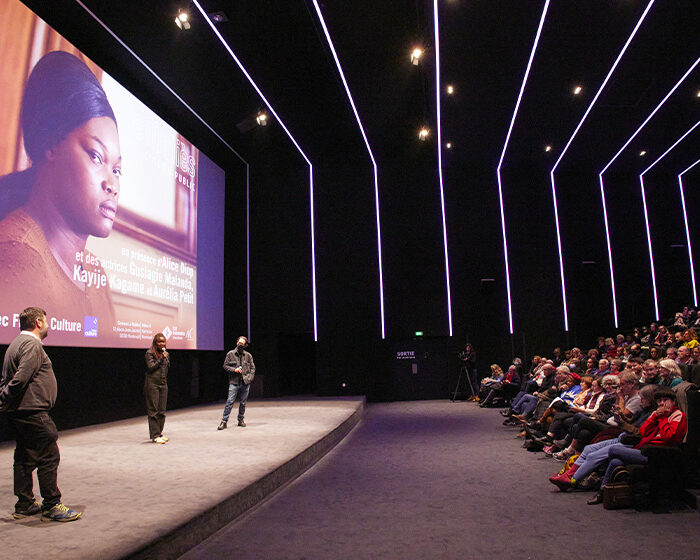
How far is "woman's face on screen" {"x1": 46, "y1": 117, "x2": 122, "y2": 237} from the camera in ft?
22.4

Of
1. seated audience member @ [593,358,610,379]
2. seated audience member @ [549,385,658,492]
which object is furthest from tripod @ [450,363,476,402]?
seated audience member @ [549,385,658,492]

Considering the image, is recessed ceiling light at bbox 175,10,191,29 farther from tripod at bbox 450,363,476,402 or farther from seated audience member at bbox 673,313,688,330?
seated audience member at bbox 673,313,688,330

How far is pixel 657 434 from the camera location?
3840 millimetres

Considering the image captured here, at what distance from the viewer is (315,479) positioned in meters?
4.81

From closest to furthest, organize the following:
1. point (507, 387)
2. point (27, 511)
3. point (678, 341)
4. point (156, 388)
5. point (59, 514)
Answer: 1. point (59, 514)
2. point (27, 511)
3. point (156, 388)
4. point (678, 341)
5. point (507, 387)

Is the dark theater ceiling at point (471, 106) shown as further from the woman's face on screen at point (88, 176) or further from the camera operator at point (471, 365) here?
the woman's face on screen at point (88, 176)

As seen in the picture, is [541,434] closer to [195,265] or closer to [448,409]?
[448,409]

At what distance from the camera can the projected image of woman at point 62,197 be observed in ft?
20.1

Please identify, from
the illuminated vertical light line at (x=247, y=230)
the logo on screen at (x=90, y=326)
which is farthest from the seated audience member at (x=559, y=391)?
the illuminated vertical light line at (x=247, y=230)

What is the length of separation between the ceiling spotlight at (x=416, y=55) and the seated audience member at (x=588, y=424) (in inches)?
218

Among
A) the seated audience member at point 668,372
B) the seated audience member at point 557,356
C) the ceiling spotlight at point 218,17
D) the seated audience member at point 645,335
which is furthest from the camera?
the seated audience member at point 557,356

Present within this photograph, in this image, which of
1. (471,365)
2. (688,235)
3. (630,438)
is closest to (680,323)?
(688,235)

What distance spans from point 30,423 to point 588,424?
4.28 metres

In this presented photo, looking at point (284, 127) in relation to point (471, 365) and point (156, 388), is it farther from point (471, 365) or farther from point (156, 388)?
point (156, 388)
